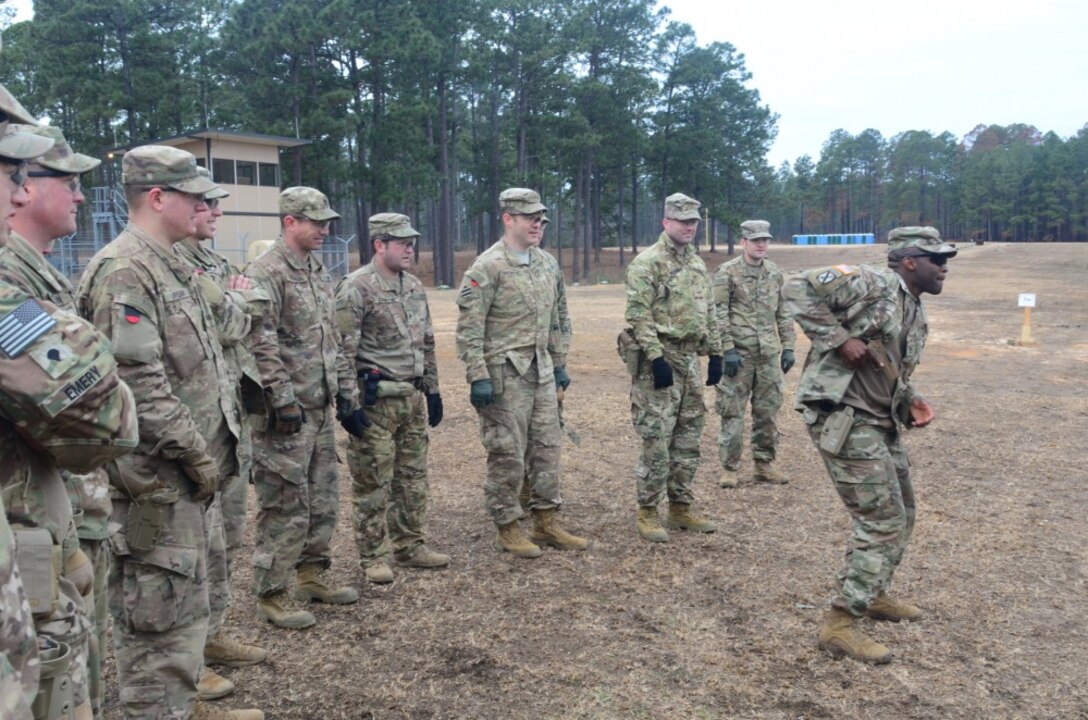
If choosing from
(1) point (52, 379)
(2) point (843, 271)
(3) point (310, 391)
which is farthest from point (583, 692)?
(1) point (52, 379)

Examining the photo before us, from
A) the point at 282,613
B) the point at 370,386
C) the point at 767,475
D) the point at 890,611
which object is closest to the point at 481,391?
the point at 370,386

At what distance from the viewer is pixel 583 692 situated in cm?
393

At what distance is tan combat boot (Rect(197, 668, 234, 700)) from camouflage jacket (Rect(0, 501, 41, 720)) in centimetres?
262

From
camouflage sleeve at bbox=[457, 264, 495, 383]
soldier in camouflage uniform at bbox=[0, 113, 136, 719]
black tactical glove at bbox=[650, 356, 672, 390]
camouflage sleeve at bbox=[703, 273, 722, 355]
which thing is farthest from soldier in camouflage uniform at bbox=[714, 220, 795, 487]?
soldier in camouflage uniform at bbox=[0, 113, 136, 719]

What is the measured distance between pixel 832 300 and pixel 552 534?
2661 mm

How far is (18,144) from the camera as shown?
5.64 feet

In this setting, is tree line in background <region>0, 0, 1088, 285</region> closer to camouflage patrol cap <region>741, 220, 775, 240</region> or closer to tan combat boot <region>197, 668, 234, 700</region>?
camouflage patrol cap <region>741, 220, 775, 240</region>

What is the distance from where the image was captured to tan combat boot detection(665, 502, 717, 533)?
20.6 feet

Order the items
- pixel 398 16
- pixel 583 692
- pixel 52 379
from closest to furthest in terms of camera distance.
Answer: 1. pixel 52 379
2. pixel 583 692
3. pixel 398 16

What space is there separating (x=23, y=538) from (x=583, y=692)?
2721 millimetres

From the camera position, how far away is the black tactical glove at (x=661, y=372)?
590cm

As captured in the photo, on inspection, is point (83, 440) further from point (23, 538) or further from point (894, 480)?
point (894, 480)

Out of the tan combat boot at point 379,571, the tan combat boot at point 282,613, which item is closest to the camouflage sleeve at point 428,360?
the tan combat boot at point 379,571

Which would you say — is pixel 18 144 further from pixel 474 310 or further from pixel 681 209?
pixel 681 209
